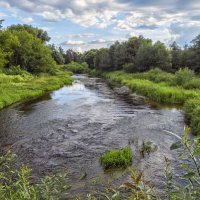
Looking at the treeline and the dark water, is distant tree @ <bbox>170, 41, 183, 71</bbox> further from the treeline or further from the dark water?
the dark water

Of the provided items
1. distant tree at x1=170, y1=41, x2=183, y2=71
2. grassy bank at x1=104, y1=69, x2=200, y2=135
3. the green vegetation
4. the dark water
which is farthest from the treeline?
the green vegetation

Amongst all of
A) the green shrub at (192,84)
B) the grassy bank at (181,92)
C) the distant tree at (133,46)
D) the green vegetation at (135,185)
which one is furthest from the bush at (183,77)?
the distant tree at (133,46)

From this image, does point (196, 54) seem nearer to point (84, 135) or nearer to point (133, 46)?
point (133, 46)

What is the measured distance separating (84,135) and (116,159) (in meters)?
4.50

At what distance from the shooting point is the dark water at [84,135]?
33.9 ft

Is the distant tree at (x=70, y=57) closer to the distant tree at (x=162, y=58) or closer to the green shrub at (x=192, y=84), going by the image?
the distant tree at (x=162, y=58)

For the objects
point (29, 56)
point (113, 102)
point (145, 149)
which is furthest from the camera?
point (29, 56)

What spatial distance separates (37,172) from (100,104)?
50.1ft

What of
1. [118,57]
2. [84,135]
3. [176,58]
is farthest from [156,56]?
[84,135]

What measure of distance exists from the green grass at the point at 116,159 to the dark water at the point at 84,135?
11.1 inches

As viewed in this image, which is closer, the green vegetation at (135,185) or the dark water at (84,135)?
the green vegetation at (135,185)

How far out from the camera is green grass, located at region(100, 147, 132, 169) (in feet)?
35.2

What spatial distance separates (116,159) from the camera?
427 inches

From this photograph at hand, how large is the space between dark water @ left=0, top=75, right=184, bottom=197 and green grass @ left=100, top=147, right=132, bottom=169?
282mm
